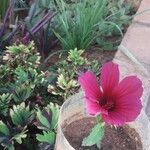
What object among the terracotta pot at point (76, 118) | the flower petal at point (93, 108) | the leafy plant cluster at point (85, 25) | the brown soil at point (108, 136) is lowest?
the leafy plant cluster at point (85, 25)

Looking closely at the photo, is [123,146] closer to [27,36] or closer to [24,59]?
[24,59]

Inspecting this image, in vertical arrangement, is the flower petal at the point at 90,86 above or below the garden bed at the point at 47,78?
above

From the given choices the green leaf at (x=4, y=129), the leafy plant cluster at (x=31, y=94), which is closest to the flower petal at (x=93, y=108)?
the leafy plant cluster at (x=31, y=94)

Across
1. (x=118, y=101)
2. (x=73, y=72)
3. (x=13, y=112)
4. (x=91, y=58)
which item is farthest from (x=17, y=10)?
(x=118, y=101)

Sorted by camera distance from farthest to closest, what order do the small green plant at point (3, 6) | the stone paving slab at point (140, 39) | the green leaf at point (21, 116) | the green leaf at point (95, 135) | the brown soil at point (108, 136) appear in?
the small green plant at point (3, 6)
the stone paving slab at point (140, 39)
the green leaf at point (21, 116)
the brown soil at point (108, 136)
the green leaf at point (95, 135)

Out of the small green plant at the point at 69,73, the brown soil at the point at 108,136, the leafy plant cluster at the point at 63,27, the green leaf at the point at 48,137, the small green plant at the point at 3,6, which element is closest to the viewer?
the brown soil at the point at 108,136

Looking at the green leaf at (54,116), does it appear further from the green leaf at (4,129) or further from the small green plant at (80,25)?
the small green plant at (80,25)

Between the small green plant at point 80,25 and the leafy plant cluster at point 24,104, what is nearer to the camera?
the leafy plant cluster at point 24,104

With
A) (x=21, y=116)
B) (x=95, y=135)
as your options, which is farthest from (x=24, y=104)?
(x=95, y=135)
